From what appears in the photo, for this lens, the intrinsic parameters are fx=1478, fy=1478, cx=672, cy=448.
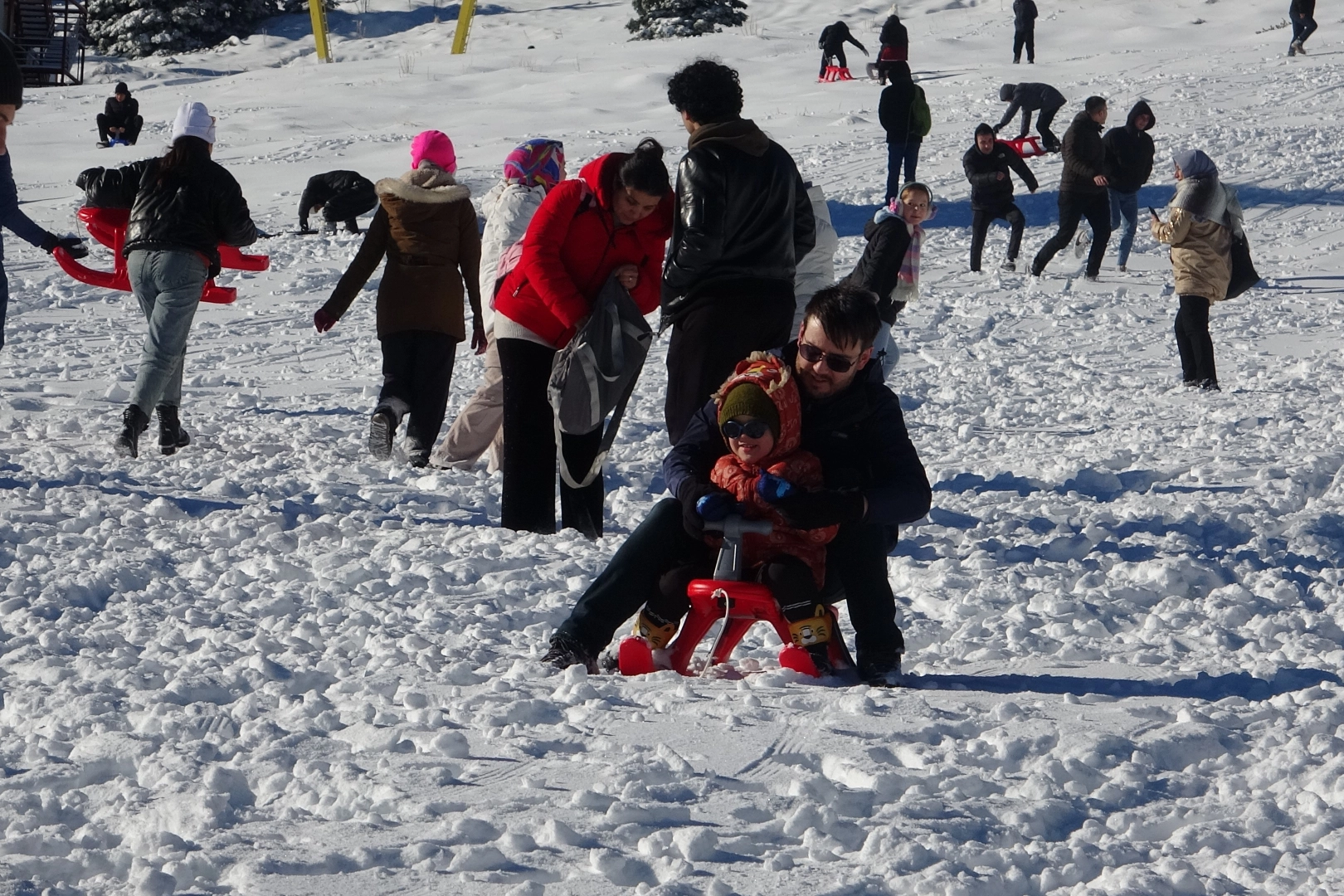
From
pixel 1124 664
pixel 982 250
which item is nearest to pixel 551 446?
pixel 1124 664

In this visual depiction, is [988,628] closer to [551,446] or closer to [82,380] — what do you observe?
[551,446]

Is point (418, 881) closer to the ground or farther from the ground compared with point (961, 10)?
closer to the ground

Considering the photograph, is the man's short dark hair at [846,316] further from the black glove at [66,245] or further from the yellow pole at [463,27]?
the yellow pole at [463,27]

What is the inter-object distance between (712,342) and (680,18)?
99.3 feet

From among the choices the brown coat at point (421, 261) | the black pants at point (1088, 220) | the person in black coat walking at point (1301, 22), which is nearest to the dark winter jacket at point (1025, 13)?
the person in black coat walking at point (1301, 22)

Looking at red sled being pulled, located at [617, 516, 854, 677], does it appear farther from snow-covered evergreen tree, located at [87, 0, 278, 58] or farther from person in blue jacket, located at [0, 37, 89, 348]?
snow-covered evergreen tree, located at [87, 0, 278, 58]

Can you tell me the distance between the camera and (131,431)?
681cm

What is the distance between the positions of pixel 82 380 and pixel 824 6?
1198 inches

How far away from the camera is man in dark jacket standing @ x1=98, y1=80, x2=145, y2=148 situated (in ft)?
61.9

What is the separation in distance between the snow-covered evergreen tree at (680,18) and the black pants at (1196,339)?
2574 cm

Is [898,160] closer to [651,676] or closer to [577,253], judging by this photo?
[577,253]

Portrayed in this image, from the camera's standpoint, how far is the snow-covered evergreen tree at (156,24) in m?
34.0

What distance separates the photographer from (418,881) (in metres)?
2.70

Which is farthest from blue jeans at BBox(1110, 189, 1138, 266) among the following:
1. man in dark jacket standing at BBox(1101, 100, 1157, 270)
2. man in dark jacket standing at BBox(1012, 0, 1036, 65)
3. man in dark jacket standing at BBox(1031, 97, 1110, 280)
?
man in dark jacket standing at BBox(1012, 0, 1036, 65)
